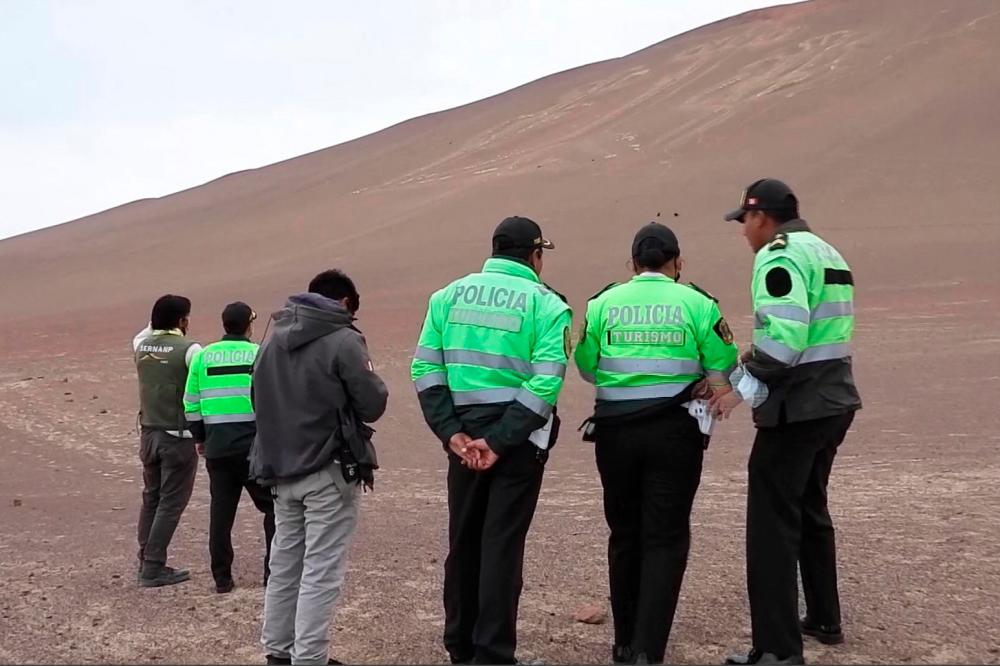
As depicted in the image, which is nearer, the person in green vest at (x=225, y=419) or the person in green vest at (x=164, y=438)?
the person in green vest at (x=225, y=419)

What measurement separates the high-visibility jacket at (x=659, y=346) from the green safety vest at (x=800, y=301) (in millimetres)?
192

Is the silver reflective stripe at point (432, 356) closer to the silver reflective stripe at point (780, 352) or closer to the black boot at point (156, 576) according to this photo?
the silver reflective stripe at point (780, 352)

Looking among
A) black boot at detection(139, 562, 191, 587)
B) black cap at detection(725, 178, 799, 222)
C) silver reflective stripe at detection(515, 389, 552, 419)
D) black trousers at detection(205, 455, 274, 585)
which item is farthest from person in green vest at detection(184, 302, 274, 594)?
black cap at detection(725, 178, 799, 222)

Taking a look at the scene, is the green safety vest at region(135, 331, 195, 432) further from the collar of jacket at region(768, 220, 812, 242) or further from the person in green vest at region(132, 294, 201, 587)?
the collar of jacket at region(768, 220, 812, 242)

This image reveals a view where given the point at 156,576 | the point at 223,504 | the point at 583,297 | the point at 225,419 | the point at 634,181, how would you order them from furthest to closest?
the point at 634,181
the point at 583,297
the point at 156,576
the point at 223,504
the point at 225,419

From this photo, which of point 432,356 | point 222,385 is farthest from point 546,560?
point 432,356

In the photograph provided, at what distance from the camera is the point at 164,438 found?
6117 millimetres

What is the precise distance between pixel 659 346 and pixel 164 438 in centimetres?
Result: 309

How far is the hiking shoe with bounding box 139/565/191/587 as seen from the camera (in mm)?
6008

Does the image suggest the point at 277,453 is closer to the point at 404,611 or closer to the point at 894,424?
the point at 404,611

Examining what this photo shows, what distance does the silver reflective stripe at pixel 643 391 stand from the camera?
14.2ft

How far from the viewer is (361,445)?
443cm

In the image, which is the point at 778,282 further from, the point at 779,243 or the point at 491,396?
the point at 491,396

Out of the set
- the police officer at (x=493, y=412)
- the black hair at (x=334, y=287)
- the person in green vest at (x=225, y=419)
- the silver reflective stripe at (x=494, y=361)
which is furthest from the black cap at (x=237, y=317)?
the silver reflective stripe at (x=494, y=361)
